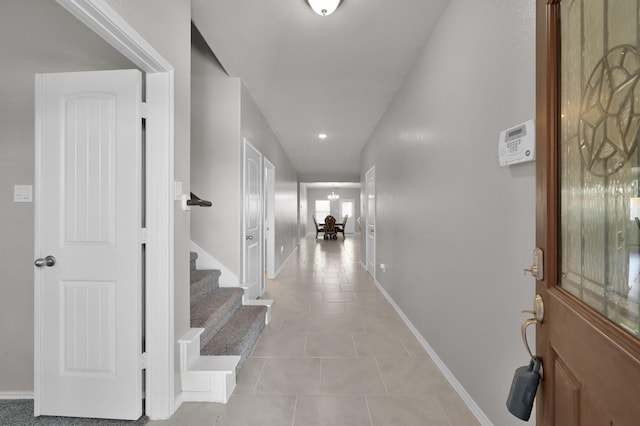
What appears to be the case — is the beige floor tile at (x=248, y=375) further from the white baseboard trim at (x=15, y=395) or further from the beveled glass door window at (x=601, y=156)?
the beveled glass door window at (x=601, y=156)

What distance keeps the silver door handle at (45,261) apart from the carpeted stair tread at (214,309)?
3.13 ft

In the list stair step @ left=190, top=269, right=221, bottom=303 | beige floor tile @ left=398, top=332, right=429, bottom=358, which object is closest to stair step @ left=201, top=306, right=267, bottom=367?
stair step @ left=190, top=269, right=221, bottom=303

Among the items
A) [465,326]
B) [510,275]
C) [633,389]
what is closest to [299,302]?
[465,326]

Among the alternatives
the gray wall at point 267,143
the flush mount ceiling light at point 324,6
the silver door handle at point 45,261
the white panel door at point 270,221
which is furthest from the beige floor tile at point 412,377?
the white panel door at point 270,221

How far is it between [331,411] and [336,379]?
34cm

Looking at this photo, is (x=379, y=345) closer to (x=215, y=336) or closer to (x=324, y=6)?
(x=215, y=336)

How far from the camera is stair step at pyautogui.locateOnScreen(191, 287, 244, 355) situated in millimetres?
2271

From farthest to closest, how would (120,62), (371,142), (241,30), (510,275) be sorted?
(371,142) < (241,30) < (120,62) < (510,275)

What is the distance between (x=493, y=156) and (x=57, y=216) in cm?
243

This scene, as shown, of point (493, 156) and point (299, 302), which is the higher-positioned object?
point (493, 156)

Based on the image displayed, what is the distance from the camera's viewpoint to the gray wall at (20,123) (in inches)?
73.1

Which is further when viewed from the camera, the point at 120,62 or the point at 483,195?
the point at 120,62

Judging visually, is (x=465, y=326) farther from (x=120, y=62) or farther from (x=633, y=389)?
(x=120, y=62)

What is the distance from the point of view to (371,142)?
563 cm
